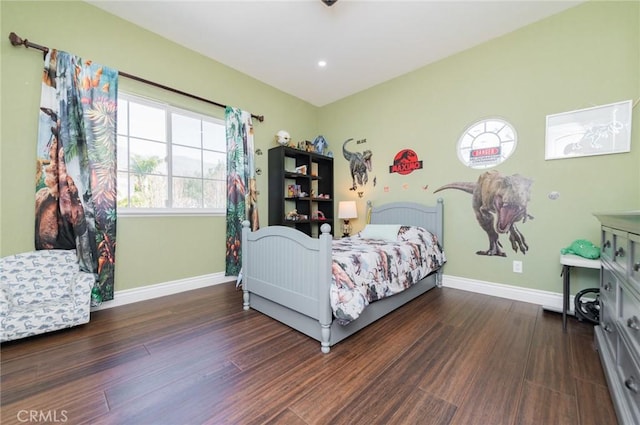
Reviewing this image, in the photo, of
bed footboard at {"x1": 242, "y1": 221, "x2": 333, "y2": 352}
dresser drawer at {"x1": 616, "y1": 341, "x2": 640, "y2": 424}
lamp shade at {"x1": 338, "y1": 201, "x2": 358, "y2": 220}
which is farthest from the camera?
lamp shade at {"x1": 338, "y1": 201, "x2": 358, "y2": 220}

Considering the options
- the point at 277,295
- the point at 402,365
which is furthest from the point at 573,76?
the point at 277,295

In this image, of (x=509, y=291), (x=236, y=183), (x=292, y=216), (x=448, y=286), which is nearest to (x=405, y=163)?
(x=448, y=286)

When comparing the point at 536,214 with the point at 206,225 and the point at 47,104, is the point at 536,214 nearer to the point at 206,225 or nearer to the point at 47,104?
the point at 206,225

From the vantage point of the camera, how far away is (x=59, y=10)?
2.25 metres

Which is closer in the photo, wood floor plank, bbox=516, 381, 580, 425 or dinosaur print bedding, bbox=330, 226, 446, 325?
wood floor plank, bbox=516, 381, 580, 425

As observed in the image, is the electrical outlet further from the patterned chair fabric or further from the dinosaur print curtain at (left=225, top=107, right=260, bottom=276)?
the patterned chair fabric

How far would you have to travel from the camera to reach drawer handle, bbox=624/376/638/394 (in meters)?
1.02

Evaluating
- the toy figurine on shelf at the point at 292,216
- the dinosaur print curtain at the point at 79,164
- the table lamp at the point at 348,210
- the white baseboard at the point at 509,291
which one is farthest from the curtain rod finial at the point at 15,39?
the white baseboard at the point at 509,291

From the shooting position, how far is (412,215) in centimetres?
346

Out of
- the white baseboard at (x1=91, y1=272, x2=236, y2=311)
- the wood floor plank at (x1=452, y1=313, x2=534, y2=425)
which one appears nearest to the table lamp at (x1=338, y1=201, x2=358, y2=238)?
the white baseboard at (x1=91, y1=272, x2=236, y2=311)

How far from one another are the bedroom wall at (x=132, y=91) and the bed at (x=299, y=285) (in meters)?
1.02

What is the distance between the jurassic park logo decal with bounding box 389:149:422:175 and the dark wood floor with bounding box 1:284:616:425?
1966 mm

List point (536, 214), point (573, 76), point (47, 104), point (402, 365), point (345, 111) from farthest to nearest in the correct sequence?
point (345, 111) → point (536, 214) → point (573, 76) → point (47, 104) → point (402, 365)

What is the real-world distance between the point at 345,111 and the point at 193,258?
10.6ft
